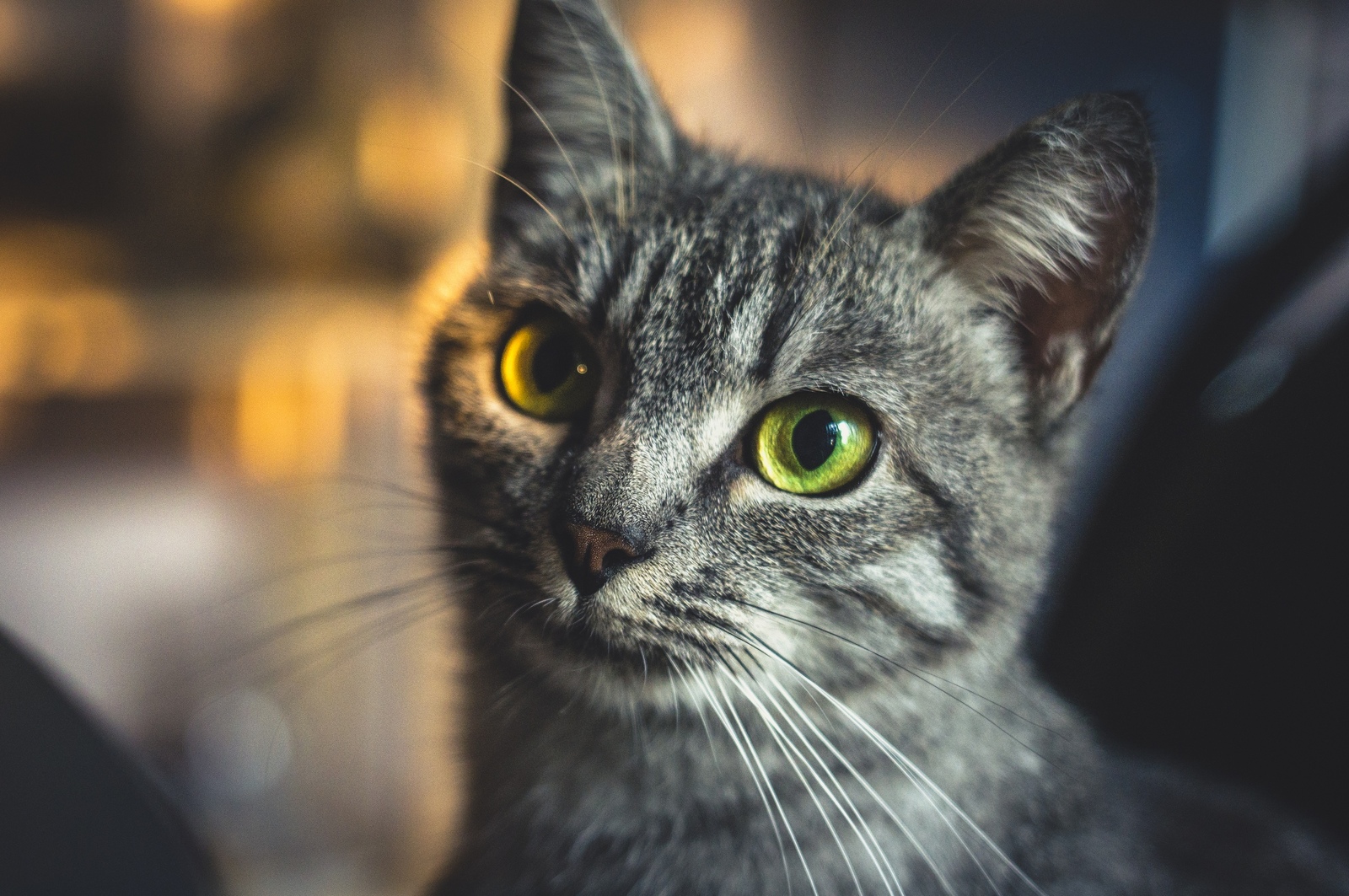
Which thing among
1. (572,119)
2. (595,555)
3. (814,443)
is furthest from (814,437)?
(572,119)

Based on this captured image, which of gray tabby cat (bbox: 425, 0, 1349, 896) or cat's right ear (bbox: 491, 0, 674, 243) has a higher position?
cat's right ear (bbox: 491, 0, 674, 243)

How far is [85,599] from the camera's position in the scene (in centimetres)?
212

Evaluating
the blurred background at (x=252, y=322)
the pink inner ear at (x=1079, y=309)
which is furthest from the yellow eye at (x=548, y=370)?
the blurred background at (x=252, y=322)

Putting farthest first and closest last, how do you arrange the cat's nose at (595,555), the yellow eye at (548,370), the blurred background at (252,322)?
1. the blurred background at (252,322)
2. the yellow eye at (548,370)
3. the cat's nose at (595,555)

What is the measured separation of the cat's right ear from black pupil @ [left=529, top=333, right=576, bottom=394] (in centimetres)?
12

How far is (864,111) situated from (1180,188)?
2.48 feet

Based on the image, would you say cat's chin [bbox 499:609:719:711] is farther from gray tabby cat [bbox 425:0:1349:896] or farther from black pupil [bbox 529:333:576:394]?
black pupil [bbox 529:333:576:394]

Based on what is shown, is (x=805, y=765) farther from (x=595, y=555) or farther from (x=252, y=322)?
(x=252, y=322)

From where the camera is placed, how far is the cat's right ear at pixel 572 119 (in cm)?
79

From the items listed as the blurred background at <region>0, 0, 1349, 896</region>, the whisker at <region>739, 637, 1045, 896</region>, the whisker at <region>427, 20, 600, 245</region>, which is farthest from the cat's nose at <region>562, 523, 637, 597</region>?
the blurred background at <region>0, 0, 1349, 896</region>

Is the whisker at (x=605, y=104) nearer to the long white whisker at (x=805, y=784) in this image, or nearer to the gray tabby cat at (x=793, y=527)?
the gray tabby cat at (x=793, y=527)

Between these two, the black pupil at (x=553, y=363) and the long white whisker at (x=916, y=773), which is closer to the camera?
the long white whisker at (x=916, y=773)

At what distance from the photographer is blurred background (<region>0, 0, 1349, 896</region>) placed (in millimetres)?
2010

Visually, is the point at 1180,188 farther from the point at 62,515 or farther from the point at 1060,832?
the point at 62,515
